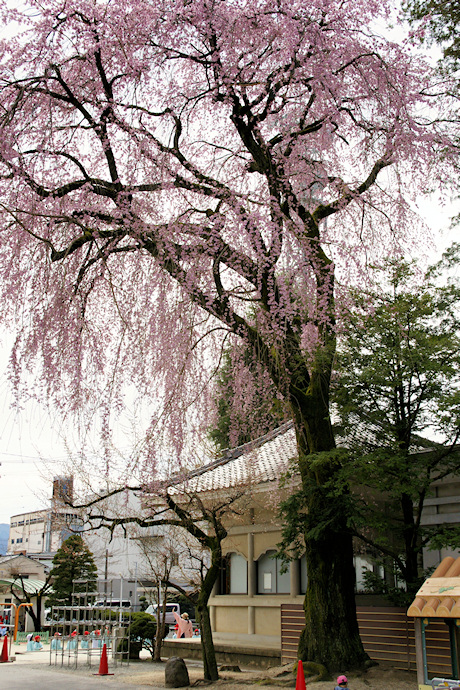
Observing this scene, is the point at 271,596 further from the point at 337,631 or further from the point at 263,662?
the point at 337,631

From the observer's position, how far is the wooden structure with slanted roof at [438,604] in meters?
5.92

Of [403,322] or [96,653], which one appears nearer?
[403,322]

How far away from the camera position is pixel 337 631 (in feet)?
29.1

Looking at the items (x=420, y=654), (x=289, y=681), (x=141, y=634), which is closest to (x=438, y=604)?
(x=420, y=654)

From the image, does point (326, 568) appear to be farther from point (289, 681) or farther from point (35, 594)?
point (35, 594)

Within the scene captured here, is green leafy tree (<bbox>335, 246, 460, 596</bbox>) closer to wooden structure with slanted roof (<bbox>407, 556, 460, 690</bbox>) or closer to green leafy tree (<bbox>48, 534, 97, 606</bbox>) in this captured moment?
wooden structure with slanted roof (<bbox>407, 556, 460, 690</bbox>)

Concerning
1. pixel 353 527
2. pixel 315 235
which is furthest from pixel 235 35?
pixel 353 527

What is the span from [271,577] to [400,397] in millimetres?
6018

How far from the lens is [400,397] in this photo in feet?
31.2

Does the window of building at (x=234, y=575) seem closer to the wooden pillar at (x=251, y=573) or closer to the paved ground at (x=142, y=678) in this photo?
the wooden pillar at (x=251, y=573)

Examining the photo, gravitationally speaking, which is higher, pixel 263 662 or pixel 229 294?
pixel 229 294

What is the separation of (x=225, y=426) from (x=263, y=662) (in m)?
12.1

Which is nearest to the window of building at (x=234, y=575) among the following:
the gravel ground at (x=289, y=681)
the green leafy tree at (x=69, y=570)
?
the gravel ground at (x=289, y=681)

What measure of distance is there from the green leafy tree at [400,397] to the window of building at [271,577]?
3.81 m
